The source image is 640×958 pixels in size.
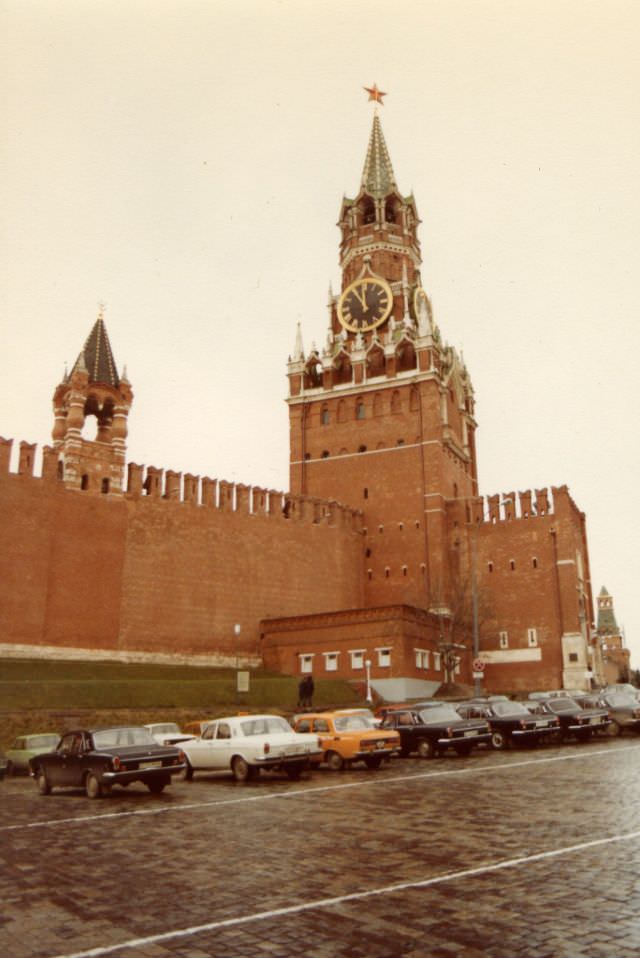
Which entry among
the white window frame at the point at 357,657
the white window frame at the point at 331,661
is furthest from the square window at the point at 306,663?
the white window frame at the point at 357,657

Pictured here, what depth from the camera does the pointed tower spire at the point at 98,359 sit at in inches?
1778

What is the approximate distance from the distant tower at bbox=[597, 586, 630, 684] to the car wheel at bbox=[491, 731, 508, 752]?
90207 millimetres

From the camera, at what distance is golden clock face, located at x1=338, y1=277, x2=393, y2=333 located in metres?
65.4

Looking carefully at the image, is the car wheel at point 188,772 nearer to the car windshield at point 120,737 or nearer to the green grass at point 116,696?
the car windshield at point 120,737

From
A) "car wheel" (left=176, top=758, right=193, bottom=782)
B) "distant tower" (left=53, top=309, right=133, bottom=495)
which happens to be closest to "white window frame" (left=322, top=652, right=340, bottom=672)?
"distant tower" (left=53, top=309, right=133, bottom=495)

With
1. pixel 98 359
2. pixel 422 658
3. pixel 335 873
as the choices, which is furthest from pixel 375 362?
pixel 335 873

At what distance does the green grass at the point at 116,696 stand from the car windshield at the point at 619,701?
1219cm

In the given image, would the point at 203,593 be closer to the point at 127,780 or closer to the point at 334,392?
the point at 334,392

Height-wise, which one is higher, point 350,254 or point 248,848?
point 350,254

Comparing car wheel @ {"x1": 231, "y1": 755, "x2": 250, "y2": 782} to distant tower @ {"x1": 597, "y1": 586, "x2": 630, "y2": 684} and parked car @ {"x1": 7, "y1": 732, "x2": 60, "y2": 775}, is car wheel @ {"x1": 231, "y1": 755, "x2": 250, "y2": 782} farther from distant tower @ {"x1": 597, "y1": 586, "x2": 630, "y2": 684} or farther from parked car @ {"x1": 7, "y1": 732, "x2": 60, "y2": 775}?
distant tower @ {"x1": 597, "y1": 586, "x2": 630, "y2": 684}

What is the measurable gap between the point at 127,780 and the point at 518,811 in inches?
276

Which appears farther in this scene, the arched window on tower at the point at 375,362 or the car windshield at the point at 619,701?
the arched window on tower at the point at 375,362

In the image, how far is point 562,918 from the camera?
20.9 feet

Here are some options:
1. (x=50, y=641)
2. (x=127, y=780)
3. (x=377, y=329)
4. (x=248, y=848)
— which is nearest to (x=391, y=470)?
(x=377, y=329)
